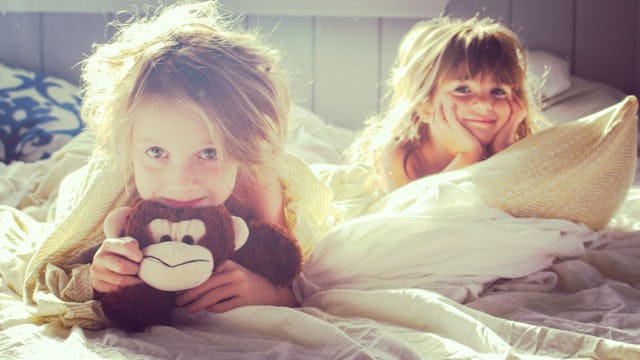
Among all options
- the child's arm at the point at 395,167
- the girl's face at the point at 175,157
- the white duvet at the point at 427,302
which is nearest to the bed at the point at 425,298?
the white duvet at the point at 427,302

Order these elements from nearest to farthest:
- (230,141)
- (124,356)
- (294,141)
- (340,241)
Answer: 1. (124,356)
2. (230,141)
3. (340,241)
4. (294,141)

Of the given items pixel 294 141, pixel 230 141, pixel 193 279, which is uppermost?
pixel 230 141

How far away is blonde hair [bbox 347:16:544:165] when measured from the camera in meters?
1.26

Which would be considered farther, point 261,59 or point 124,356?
point 261,59

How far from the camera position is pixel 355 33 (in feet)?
7.32

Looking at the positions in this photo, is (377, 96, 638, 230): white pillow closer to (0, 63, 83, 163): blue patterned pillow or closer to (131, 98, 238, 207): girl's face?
(131, 98, 238, 207): girl's face

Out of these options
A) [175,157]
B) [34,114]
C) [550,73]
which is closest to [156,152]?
[175,157]

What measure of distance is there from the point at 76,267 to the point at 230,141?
230mm

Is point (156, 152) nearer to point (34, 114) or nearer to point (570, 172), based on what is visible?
point (570, 172)

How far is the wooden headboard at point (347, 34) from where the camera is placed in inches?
83.2

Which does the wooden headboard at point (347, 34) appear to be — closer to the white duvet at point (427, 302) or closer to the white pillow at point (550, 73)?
the white pillow at point (550, 73)

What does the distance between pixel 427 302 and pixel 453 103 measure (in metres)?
0.56

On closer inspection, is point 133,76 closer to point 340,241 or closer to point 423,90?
point 340,241

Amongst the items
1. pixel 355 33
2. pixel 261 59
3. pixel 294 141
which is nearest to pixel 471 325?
pixel 261 59
